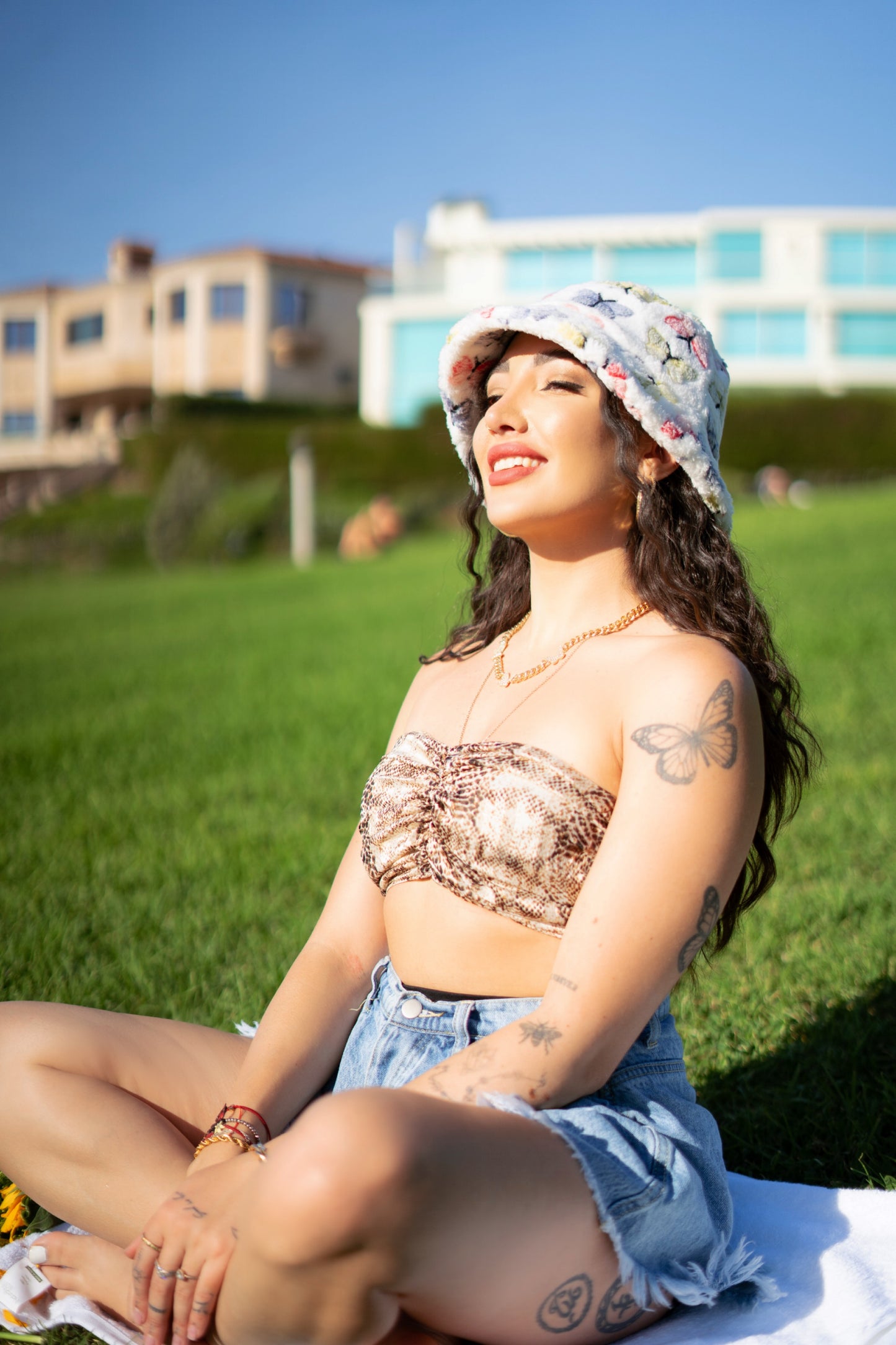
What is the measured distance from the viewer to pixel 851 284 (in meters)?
41.0

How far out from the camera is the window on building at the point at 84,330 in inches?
1945

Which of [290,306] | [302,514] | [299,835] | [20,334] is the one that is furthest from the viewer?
[20,334]

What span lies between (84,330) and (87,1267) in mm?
52117

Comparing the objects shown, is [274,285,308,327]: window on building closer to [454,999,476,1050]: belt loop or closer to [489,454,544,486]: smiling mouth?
[489,454,544,486]: smiling mouth

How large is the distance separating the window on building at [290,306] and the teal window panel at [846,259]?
60.5 feet

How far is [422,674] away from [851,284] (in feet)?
140

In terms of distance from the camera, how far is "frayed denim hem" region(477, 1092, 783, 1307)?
178 centimetres

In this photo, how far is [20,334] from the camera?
171 feet

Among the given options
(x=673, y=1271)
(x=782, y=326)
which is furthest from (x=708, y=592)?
(x=782, y=326)

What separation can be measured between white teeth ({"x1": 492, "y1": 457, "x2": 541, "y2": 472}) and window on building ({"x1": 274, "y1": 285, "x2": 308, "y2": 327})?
4477cm

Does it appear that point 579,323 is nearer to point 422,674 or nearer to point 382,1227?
point 422,674

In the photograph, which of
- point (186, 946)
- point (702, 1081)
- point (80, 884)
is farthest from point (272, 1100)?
point (80, 884)

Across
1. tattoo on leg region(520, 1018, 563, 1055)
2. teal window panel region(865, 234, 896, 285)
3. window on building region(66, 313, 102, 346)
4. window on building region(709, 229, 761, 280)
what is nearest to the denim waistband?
tattoo on leg region(520, 1018, 563, 1055)

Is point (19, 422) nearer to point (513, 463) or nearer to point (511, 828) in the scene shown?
point (513, 463)
